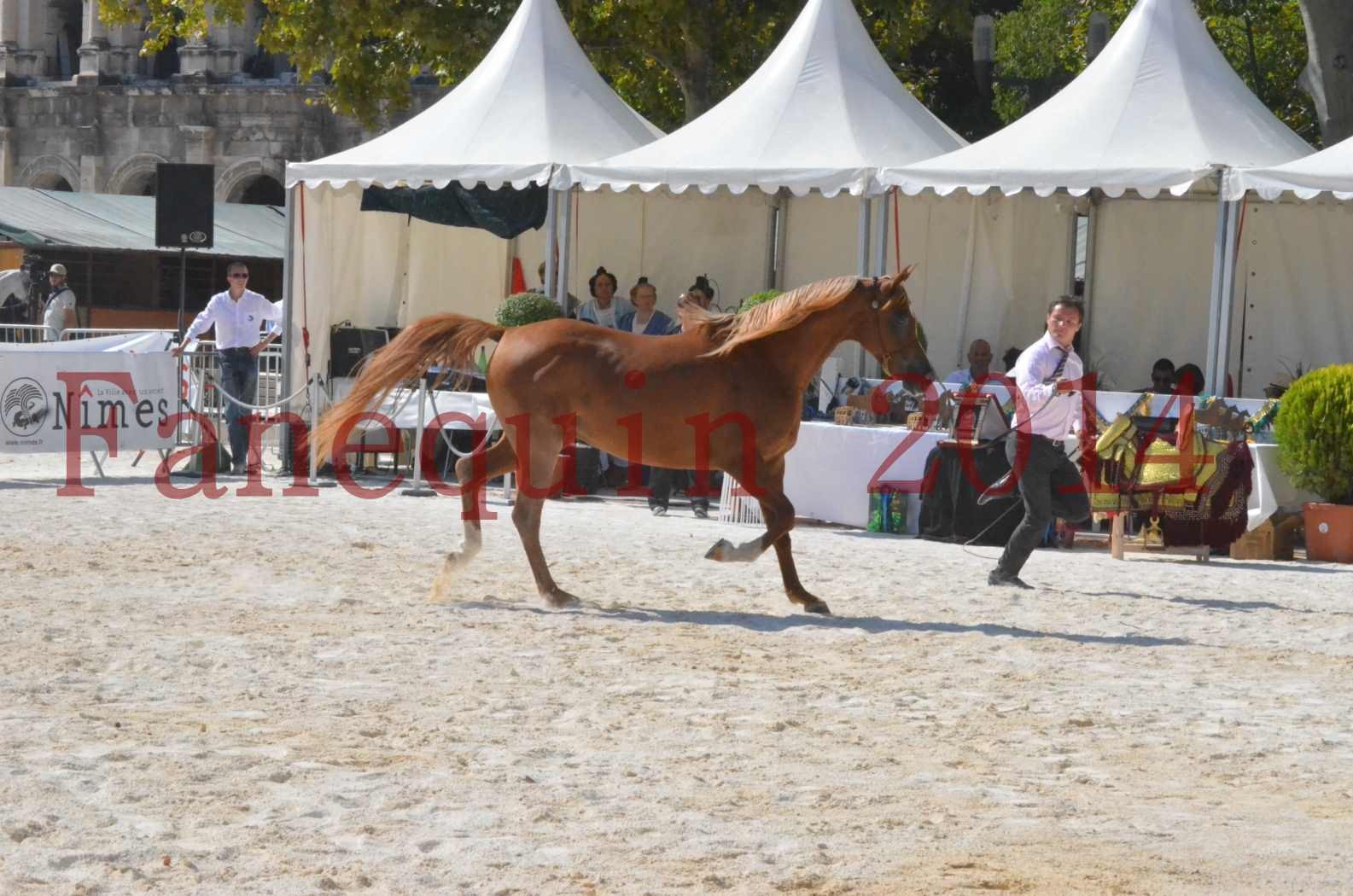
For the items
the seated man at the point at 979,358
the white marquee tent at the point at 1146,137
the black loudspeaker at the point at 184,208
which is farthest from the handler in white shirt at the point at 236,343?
the seated man at the point at 979,358

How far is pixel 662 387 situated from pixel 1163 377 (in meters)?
8.27

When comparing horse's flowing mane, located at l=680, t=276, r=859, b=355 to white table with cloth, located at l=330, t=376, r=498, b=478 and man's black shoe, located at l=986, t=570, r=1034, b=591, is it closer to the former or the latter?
man's black shoe, located at l=986, t=570, r=1034, b=591

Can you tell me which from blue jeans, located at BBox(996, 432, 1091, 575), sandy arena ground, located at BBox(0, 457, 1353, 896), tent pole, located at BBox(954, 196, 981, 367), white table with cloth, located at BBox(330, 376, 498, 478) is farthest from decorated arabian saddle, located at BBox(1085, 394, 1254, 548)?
tent pole, located at BBox(954, 196, 981, 367)

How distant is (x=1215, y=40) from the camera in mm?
28062

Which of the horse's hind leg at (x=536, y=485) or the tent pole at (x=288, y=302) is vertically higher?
the tent pole at (x=288, y=302)

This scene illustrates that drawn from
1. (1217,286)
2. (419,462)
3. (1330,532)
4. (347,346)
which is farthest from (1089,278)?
(347,346)

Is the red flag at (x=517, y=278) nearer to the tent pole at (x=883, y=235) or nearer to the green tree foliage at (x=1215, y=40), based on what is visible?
the tent pole at (x=883, y=235)

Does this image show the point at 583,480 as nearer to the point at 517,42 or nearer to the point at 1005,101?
the point at 517,42

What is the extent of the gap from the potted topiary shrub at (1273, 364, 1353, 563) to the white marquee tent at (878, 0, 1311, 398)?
3.88ft

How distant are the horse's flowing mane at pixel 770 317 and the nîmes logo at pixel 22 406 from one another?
8045mm

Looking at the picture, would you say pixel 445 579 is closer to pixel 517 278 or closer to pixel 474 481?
pixel 474 481

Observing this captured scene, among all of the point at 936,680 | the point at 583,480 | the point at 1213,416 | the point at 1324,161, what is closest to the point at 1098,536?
the point at 1213,416

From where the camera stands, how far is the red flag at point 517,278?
20.2 metres

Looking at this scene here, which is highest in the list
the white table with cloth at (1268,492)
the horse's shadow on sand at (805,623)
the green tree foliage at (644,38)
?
the green tree foliage at (644,38)
